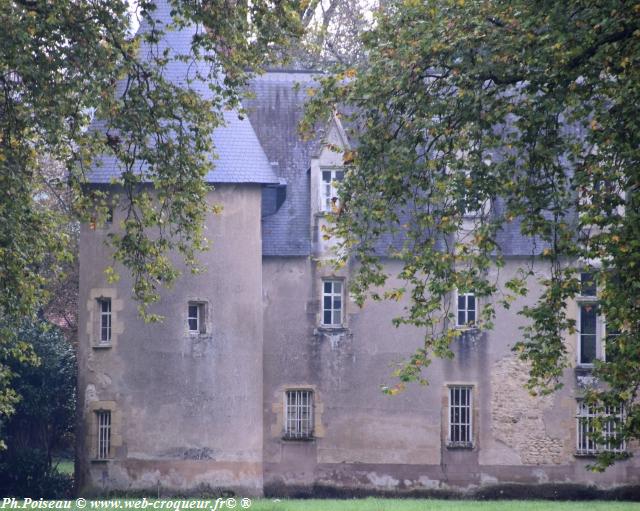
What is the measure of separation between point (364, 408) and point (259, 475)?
131 inches

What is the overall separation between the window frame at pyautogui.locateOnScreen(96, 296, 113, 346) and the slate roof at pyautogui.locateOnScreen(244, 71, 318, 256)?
13.8 feet

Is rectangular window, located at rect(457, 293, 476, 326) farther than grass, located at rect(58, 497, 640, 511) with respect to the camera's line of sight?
Yes

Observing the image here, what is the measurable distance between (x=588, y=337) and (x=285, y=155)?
30.5ft

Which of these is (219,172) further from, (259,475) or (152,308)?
(259,475)

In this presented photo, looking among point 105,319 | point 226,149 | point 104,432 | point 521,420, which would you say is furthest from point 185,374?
point 521,420

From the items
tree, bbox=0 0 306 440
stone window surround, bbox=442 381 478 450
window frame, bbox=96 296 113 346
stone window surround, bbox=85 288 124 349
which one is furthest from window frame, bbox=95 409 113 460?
tree, bbox=0 0 306 440

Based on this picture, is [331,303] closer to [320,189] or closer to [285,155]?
[320,189]

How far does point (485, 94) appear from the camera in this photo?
1639 centimetres

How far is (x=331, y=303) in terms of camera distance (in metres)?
33.5

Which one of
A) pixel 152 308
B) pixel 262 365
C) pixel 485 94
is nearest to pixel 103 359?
pixel 152 308

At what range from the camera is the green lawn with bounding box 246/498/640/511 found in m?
→ 26.6

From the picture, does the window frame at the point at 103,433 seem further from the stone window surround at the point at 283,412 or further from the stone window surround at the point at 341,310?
the stone window surround at the point at 341,310

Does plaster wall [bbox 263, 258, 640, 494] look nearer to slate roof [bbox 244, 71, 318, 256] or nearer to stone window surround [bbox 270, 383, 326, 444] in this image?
stone window surround [bbox 270, 383, 326, 444]

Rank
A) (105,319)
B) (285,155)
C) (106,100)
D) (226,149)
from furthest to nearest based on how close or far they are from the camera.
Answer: (285,155)
(226,149)
(105,319)
(106,100)
